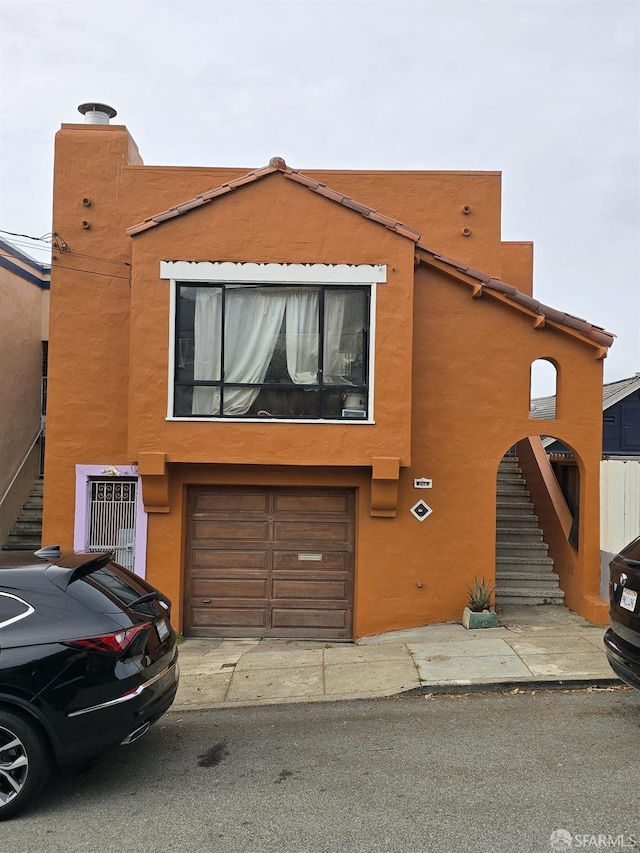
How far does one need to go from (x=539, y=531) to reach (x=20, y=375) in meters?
9.08

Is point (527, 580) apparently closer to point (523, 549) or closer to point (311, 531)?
point (523, 549)

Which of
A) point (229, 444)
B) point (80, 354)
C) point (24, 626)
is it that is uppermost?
point (80, 354)

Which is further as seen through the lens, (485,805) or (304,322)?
(304,322)

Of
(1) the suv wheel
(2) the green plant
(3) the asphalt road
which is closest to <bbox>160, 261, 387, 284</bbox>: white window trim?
(2) the green plant

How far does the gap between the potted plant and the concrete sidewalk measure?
117mm

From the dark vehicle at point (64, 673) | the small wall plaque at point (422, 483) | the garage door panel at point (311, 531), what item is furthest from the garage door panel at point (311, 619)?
the dark vehicle at point (64, 673)

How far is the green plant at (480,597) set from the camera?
909cm

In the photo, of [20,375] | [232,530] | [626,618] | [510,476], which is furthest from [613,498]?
[20,375]

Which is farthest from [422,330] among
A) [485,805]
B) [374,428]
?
[485,805]

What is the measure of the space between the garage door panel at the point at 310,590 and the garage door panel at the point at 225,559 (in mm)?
375

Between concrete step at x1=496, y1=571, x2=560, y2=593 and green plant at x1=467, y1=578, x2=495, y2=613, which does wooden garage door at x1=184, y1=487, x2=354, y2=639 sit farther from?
concrete step at x1=496, y1=571, x2=560, y2=593

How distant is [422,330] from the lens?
9562 millimetres

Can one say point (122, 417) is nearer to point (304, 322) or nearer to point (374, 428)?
point (304, 322)

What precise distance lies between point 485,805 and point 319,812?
1027 millimetres
